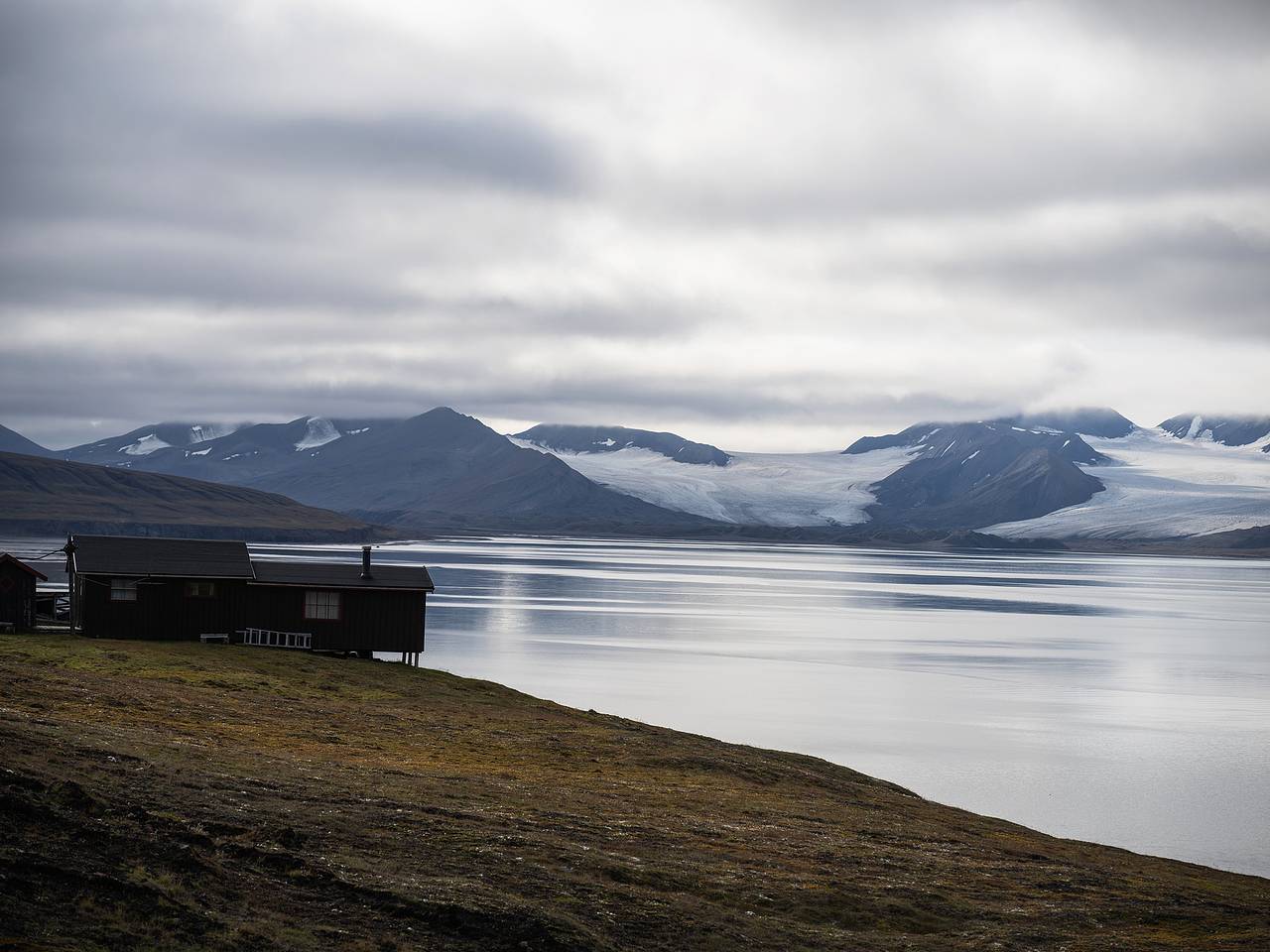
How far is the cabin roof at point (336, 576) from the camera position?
52.6 m

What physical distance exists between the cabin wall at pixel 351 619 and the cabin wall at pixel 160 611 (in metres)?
0.78

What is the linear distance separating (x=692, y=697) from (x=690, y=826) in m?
32.8

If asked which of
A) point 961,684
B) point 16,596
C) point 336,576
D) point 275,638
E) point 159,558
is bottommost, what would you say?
point 961,684

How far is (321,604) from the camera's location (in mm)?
52938

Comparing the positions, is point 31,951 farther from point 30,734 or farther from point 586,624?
point 586,624

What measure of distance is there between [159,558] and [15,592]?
5.08m

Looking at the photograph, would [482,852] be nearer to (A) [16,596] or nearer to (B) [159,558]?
(B) [159,558]

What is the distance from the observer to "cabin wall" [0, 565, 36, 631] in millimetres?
48625

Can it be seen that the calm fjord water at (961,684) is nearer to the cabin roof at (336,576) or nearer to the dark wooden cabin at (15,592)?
the cabin roof at (336,576)

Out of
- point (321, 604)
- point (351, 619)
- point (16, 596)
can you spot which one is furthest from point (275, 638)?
point (16, 596)

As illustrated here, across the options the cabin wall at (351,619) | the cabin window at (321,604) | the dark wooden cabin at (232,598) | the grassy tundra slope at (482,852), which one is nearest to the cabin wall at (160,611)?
the dark wooden cabin at (232,598)

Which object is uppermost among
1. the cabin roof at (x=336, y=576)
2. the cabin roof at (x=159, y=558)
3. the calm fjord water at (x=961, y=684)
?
the cabin roof at (x=159, y=558)

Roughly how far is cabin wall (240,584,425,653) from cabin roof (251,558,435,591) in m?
0.30

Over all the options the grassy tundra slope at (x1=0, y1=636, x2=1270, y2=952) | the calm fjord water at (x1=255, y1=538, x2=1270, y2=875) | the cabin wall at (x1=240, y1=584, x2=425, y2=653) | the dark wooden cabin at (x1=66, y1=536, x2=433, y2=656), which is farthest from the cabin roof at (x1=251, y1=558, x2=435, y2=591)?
the grassy tundra slope at (x1=0, y1=636, x2=1270, y2=952)
